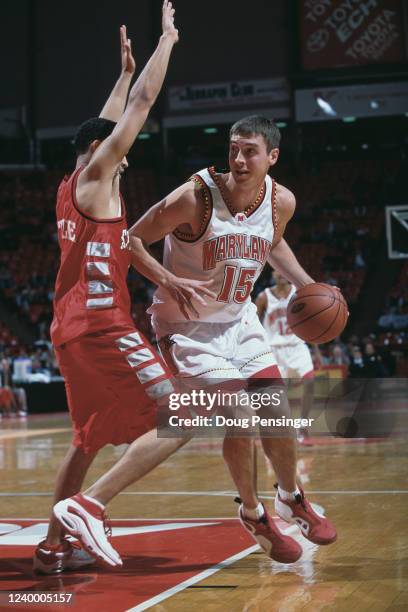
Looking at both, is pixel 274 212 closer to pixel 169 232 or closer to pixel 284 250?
pixel 284 250

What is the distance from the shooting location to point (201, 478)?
24.5ft

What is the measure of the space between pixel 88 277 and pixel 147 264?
0.32 meters

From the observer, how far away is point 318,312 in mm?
4781

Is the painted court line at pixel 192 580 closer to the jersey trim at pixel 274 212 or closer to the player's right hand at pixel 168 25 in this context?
the jersey trim at pixel 274 212

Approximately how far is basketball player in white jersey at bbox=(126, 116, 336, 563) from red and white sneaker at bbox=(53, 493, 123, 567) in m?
0.77

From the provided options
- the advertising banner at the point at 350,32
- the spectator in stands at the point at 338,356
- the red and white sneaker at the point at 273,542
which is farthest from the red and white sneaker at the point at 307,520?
the advertising banner at the point at 350,32

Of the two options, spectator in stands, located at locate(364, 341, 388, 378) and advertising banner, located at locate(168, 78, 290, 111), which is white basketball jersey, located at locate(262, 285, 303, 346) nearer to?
spectator in stands, located at locate(364, 341, 388, 378)

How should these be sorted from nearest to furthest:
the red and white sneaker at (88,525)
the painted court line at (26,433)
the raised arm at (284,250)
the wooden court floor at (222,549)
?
the wooden court floor at (222,549) < the red and white sneaker at (88,525) < the raised arm at (284,250) < the painted court line at (26,433)

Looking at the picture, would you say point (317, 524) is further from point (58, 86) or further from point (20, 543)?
point (58, 86)

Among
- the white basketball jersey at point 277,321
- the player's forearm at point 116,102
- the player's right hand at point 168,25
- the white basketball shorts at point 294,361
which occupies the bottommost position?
the white basketball shorts at point 294,361

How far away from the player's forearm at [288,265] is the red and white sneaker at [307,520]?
3.73 ft

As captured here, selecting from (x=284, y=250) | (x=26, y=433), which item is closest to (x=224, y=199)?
(x=284, y=250)

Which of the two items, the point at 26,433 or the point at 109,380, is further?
the point at 26,433

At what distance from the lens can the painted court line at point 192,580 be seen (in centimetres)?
347
